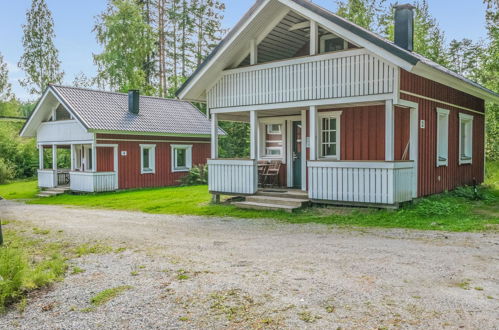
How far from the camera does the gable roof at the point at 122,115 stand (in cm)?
2014

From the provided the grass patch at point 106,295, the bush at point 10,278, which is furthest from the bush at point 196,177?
the grass patch at point 106,295

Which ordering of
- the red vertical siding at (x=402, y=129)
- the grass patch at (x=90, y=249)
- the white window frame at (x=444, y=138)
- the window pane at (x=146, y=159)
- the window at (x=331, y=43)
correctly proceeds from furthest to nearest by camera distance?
the window pane at (x=146, y=159) → the white window frame at (x=444, y=138) → the window at (x=331, y=43) → the red vertical siding at (x=402, y=129) → the grass patch at (x=90, y=249)

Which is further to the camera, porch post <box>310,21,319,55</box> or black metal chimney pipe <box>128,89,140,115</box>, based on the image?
black metal chimney pipe <box>128,89,140,115</box>

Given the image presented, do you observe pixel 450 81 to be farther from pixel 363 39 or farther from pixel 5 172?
pixel 5 172

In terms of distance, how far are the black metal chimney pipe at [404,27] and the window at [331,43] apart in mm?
1849

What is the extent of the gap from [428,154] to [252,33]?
18.7ft

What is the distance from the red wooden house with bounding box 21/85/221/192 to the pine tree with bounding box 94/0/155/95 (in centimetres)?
1172

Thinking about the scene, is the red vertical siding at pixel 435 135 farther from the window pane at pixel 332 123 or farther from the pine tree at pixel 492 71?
the pine tree at pixel 492 71

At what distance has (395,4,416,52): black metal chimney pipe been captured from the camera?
1257 centimetres

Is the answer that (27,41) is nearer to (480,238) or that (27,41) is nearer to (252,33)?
(252,33)

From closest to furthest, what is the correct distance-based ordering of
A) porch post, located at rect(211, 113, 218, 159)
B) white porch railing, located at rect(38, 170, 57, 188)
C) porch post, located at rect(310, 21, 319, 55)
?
porch post, located at rect(310, 21, 319, 55), porch post, located at rect(211, 113, 218, 159), white porch railing, located at rect(38, 170, 57, 188)

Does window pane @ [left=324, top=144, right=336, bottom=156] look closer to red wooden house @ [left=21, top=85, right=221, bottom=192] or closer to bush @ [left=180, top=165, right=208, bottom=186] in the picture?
bush @ [left=180, top=165, right=208, bottom=186]

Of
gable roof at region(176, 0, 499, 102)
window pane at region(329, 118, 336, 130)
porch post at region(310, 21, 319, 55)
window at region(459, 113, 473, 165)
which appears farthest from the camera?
window at region(459, 113, 473, 165)

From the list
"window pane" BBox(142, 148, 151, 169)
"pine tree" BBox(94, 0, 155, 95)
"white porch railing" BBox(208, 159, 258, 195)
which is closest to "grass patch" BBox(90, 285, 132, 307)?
"white porch railing" BBox(208, 159, 258, 195)
